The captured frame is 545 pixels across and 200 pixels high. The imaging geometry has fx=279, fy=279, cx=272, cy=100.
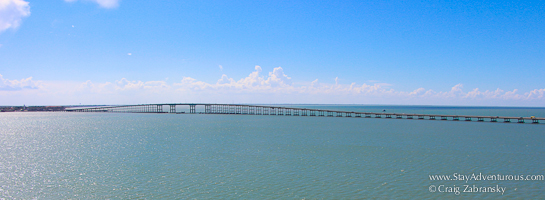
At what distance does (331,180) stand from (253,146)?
18.3 meters

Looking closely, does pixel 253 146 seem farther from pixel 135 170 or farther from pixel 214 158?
pixel 135 170

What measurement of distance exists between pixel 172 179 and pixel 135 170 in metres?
5.34

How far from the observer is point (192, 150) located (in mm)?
35406

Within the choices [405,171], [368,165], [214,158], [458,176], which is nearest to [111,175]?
[214,158]

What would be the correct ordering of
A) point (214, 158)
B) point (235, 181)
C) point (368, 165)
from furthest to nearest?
point (214, 158) < point (368, 165) < point (235, 181)

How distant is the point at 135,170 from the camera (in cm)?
2498

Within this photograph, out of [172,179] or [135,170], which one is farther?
[135,170]

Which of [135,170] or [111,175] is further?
[135,170]

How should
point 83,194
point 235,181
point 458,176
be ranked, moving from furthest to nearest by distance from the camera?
point 458,176
point 235,181
point 83,194

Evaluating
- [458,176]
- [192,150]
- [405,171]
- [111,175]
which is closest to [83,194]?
[111,175]

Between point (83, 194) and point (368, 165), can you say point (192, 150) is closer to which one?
point (83, 194)

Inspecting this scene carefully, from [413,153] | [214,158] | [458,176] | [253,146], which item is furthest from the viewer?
[253,146]

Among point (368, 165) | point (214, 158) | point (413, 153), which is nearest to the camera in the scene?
point (368, 165)

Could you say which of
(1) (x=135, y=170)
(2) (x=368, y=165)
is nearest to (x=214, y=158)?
(1) (x=135, y=170)
